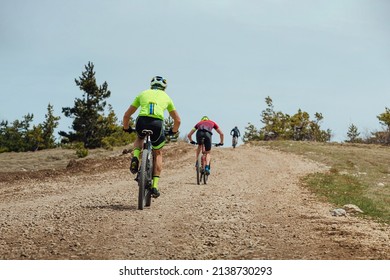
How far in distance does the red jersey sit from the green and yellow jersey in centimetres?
727

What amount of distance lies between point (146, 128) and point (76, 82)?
2460 inches

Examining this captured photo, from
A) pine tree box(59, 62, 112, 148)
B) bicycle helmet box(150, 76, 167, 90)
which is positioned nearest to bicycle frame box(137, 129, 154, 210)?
bicycle helmet box(150, 76, 167, 90)

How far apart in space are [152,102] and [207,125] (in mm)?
7658

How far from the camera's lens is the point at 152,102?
29.5ft

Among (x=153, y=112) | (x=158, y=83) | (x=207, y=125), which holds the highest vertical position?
(x=207, y=125)

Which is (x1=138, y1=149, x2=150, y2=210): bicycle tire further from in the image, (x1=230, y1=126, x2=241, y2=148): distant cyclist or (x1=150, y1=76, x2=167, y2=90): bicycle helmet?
(x1=230, y1=126, x2=241, y2=148): distant cyclist

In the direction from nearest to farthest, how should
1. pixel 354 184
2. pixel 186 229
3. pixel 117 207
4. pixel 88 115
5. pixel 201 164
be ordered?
1. pixel 186 229
2. pixel 117 207
3. pixel 201 164
4. pixel 354 184
5. pixel 88 115

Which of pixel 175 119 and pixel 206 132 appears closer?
pixel 175 119

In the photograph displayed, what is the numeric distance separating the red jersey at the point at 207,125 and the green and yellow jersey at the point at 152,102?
7.27 meters

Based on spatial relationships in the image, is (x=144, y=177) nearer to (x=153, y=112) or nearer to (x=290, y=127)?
(x=153, y=112)

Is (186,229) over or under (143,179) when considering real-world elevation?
under

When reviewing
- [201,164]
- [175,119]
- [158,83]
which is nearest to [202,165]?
[201,164]

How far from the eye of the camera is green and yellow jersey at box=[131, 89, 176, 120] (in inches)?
354

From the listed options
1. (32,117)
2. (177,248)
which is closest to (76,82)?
(32,117)
